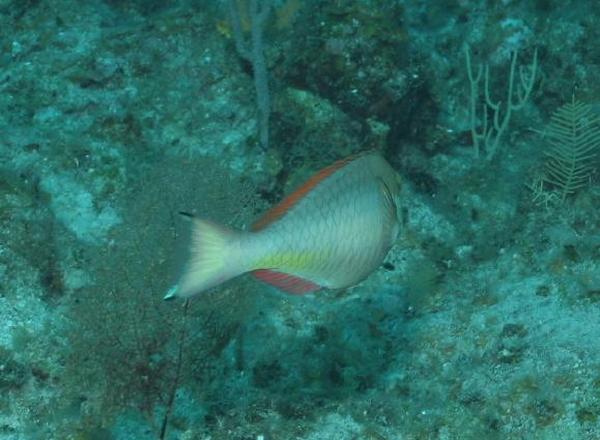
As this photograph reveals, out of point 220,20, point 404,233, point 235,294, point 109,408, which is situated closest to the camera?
point 109,408

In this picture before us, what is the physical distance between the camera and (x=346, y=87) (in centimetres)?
459

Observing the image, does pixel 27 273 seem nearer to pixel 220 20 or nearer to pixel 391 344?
pixel 391 344

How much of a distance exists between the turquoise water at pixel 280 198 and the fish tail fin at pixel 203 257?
4 cm

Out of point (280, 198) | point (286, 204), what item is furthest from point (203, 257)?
point (280, 198)

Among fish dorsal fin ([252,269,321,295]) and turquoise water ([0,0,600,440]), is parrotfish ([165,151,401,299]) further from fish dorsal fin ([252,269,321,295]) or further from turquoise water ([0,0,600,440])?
turquoise water ([0,0,600,440])

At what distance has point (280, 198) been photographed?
14.5 feet

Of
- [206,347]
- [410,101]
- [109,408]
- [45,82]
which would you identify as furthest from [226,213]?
[45,82]

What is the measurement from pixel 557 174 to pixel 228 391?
2.86 m

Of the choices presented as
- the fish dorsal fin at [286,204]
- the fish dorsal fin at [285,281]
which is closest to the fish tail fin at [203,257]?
the fish dorsal fin at [286,204]

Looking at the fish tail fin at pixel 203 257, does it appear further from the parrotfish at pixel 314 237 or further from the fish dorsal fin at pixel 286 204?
the fish dorsal fin at pixel 286 204

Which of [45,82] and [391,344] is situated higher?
[45,82]

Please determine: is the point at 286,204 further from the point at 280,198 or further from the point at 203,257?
the point at 280,198

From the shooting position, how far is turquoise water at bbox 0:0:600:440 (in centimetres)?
318

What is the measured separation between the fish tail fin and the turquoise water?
0.04 m
